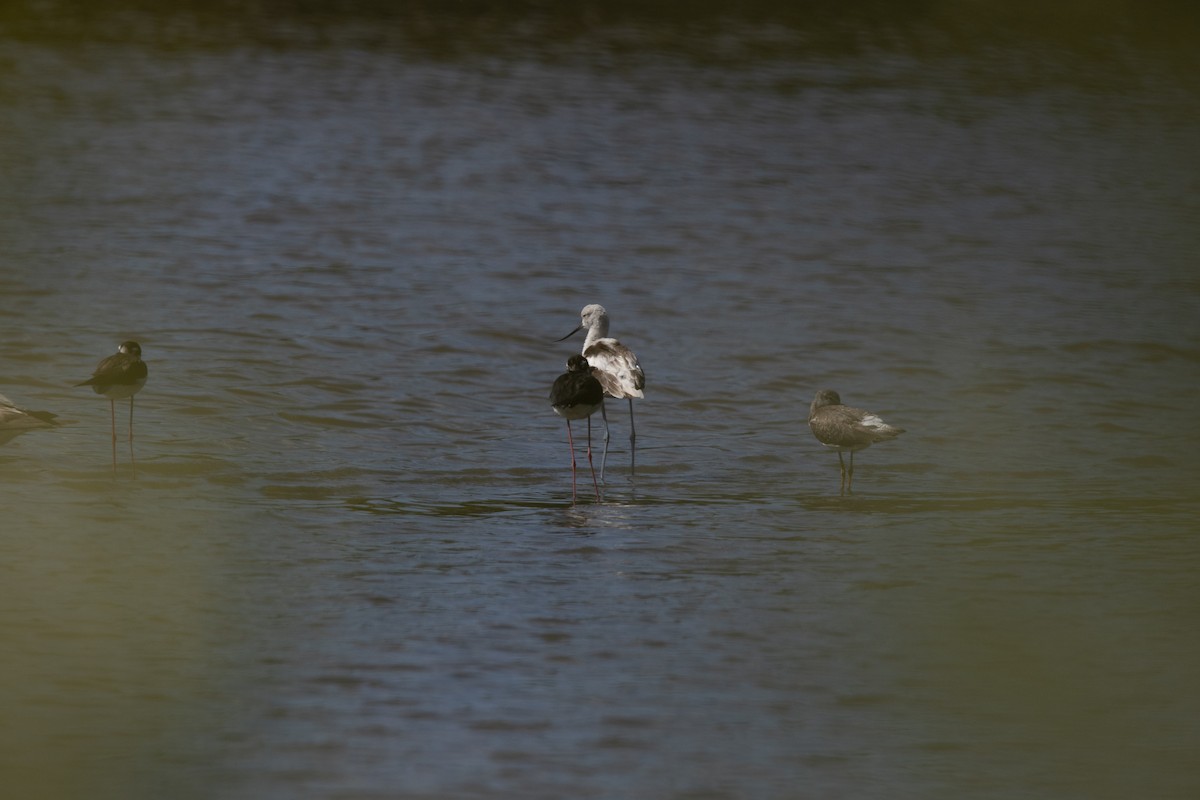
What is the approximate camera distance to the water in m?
5.04

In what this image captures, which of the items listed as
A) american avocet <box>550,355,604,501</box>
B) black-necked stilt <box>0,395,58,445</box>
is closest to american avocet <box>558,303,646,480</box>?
american avocet <box>550,355,604,501</box>

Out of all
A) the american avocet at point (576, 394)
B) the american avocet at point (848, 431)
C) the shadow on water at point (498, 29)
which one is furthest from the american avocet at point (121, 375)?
the shadow on water at point (498, 29)

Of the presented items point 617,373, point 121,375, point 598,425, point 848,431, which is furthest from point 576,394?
point 121,375

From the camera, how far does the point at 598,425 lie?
10.8 m

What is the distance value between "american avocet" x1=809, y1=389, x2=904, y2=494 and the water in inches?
9.7

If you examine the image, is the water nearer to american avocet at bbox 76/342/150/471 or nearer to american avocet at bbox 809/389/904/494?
american avocet at bbox 809/389/904/494

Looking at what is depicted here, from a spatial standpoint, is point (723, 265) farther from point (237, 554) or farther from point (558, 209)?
point (237, 554)

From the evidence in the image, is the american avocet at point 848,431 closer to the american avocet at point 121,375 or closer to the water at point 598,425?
the water at point 598,425

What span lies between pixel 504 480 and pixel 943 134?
11842 millimetres

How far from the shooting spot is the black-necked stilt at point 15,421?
8539mm

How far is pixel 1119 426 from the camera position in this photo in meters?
10.5

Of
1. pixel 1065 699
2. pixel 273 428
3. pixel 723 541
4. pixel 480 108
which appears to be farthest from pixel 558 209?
pixel 1065 699

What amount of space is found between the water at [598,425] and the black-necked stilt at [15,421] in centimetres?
22

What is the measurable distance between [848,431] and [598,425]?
7.45ft
